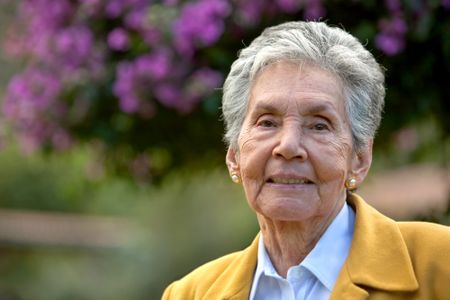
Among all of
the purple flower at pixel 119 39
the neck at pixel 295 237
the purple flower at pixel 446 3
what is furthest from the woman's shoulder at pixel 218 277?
the purple flower at pixel 119 39

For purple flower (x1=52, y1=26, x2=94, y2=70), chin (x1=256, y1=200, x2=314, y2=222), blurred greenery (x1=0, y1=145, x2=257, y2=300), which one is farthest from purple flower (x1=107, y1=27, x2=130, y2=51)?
blurred greenery (x1=0, y1=145, x2=257, y2=300)

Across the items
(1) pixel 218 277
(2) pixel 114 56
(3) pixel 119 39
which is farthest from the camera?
(2) pixel 114 56

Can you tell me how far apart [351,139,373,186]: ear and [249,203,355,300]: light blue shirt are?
97mm

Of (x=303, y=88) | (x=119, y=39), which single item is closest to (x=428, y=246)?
(x=303, y=88)

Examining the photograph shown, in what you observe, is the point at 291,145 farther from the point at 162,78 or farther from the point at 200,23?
the point at 162,78

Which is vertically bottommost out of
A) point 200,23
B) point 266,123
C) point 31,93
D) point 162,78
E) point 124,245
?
point 124,245

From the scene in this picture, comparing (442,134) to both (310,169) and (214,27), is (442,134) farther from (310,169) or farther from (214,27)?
(310,169)

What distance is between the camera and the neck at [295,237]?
111 inches

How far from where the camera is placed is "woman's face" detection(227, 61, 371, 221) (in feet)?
8.95

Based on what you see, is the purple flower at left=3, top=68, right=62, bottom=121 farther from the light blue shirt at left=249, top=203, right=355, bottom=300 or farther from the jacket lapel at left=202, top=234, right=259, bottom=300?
the light blue shirt at left=249, top=203, right=355, bottom=300

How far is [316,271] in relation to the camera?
2.77 metres

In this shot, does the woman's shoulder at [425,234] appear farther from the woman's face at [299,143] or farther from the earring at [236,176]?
the earring at [236,176]

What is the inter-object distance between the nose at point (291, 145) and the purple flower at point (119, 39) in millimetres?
2003

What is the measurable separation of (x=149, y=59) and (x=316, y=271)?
76.3 inches
